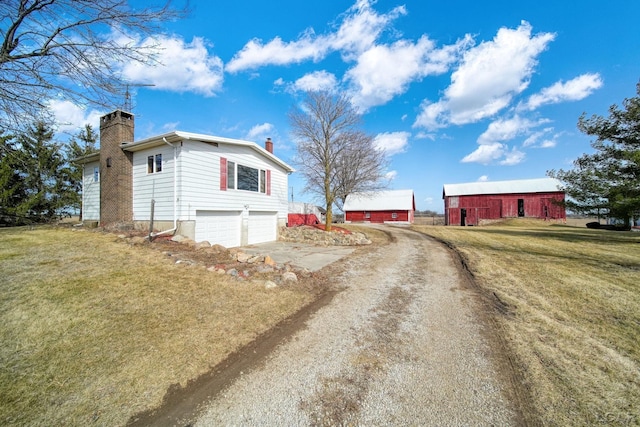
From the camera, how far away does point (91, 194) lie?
1421cm

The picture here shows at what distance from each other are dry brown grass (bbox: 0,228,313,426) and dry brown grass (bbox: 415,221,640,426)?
363cm

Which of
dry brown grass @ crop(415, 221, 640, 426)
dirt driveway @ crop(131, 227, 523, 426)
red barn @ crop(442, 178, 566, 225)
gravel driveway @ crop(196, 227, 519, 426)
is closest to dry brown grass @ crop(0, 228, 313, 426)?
dirt driveway @ crop(131, 227, 523, 426)

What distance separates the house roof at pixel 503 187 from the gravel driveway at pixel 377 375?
34779mm

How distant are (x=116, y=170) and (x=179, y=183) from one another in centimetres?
396

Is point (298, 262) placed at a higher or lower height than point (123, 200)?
lower

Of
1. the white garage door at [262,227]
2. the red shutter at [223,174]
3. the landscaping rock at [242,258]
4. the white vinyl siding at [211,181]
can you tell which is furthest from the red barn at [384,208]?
the landscaping rock at [242,258]

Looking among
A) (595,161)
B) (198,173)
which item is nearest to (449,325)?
(198,173)

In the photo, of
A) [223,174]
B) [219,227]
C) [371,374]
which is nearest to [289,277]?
[371,374]

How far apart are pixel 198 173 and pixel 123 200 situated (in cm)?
384

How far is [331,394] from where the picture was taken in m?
2.71

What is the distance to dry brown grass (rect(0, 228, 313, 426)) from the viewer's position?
2.55 metres

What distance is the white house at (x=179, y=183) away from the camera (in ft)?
34.3

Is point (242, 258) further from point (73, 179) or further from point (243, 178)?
point (73, 179)

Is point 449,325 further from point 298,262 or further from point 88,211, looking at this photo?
point 88,211
